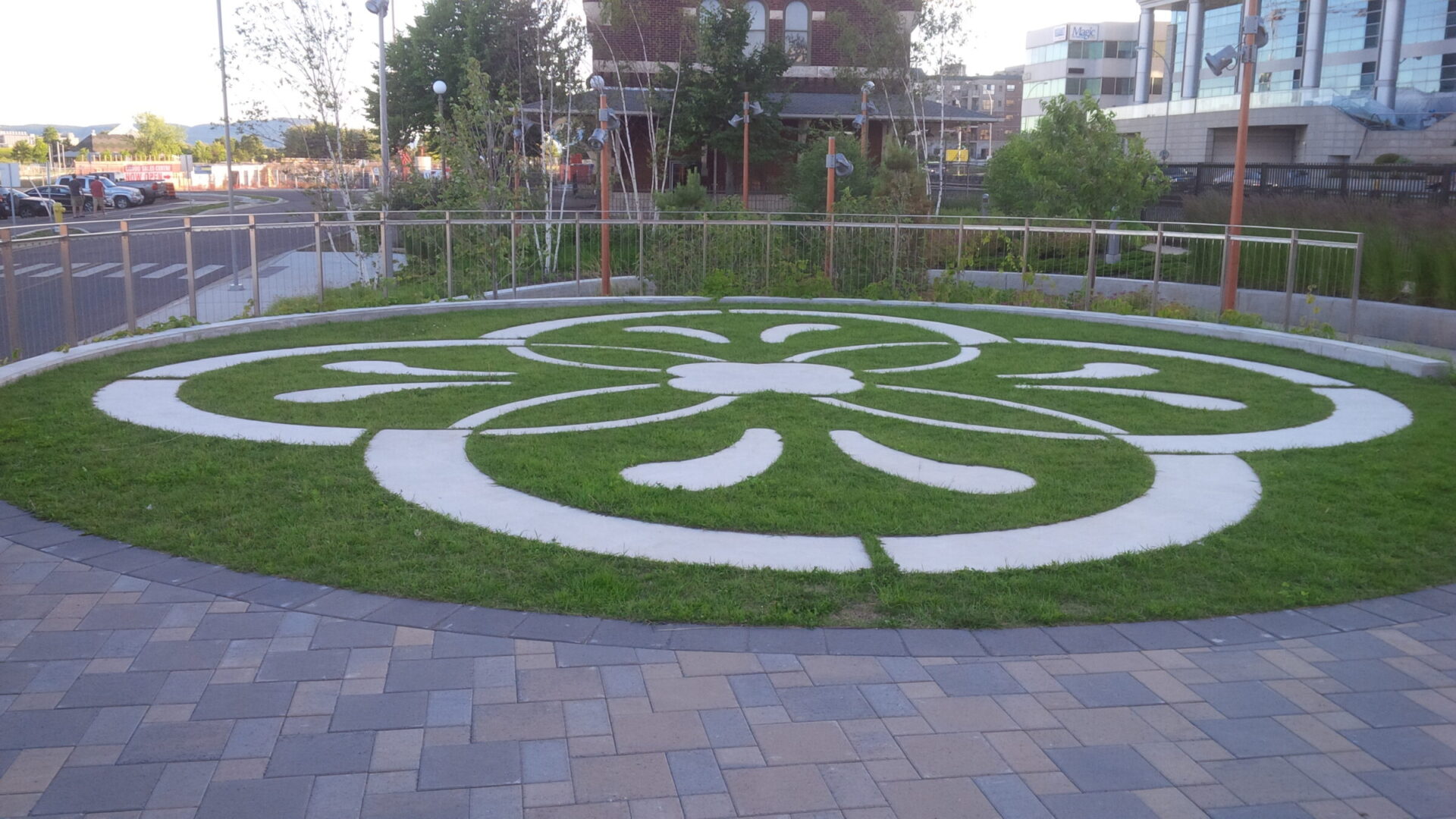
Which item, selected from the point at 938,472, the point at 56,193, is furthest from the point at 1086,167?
the point at 56,193

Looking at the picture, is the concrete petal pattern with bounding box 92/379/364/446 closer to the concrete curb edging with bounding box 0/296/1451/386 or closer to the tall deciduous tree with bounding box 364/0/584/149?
the concrete curb edging with bounding box 0/296/1451/386

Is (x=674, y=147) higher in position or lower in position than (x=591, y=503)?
higher

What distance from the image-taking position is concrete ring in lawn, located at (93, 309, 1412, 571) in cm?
671

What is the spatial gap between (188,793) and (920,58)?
39.2 metres

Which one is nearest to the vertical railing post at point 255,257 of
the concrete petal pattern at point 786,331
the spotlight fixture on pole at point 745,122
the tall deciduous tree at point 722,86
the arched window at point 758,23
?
the concrete petal pattern at point 786,331

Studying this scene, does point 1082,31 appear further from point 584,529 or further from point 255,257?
point 584,529

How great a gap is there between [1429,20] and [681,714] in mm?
61242

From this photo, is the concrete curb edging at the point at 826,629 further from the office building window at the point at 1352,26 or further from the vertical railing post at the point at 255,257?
the office building window at the point at 1352,26

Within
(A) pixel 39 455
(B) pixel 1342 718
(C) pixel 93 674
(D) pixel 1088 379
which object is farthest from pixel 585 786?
(D) pixel 1088 379

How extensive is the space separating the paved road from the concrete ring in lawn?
3779 mm

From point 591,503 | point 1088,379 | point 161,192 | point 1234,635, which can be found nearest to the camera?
point 1234,635

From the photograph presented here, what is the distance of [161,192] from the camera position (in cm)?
7119

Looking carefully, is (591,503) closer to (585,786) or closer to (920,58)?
(585,786)

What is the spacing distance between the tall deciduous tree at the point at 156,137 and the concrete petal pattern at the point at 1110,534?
499 feet
